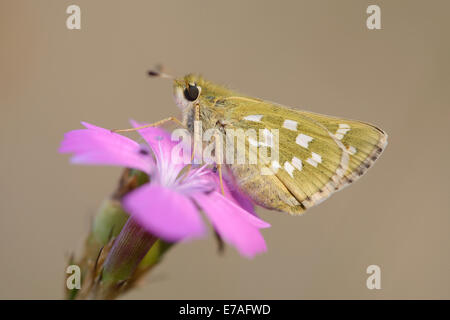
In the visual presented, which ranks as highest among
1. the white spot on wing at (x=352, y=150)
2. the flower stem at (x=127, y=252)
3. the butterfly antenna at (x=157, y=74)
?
the butterfly antenna at (x=157, y=74)

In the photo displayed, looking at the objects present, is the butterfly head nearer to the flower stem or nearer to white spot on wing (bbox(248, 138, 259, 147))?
white spot on wing (bbox(248, 138, 259, 147))

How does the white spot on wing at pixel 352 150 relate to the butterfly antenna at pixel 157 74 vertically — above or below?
below

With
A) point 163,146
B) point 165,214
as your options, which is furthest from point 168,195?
point 163,146

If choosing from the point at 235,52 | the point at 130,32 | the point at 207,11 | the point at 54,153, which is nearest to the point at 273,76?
the point at 235,52

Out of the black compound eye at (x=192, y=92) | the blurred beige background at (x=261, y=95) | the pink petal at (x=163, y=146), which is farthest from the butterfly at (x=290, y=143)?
the blurred beige background at (x=261, y=95)

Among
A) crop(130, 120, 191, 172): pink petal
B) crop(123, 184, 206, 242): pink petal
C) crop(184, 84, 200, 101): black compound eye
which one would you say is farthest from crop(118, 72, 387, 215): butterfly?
crop(123, 184, 206, 242): pink petal

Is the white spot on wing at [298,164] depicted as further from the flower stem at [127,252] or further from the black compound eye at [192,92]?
the flower stem at [127,252]
